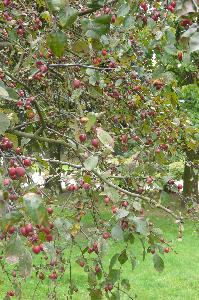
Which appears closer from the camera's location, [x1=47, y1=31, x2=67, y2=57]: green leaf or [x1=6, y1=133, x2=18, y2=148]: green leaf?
[x1=47, y1=31, x2=67, y2=57]: green leaf

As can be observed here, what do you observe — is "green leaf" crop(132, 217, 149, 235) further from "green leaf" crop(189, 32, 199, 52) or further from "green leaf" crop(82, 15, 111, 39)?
"green leaf" crop(189, 32, 199, 52)

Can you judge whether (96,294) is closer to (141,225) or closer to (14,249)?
(141,225)

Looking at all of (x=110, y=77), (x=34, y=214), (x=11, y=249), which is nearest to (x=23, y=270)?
(x=11, y=249)

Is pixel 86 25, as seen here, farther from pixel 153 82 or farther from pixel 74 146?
pixel 153 82

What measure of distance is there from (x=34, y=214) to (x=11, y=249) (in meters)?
0.16

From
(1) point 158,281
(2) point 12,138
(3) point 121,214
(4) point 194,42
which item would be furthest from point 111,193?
(1) point 158,281

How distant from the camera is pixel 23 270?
1437 millimetres

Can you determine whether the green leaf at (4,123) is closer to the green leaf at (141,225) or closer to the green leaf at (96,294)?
the green leaf at (141,225)

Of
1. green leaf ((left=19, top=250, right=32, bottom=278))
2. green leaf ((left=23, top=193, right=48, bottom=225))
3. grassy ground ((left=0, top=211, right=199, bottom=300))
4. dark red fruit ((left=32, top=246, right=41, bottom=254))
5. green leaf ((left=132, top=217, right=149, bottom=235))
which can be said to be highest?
green leaf ((left=23, top=193, right=48, bottom=225))

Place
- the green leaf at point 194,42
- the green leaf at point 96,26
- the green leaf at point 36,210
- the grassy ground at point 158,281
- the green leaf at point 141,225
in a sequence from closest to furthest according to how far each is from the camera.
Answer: the green leaf at point 194,42, the green leaf at point 36,210, the green leaf at point 96,26, the green leaf at point 141,225, the grassy ground at point 158,281

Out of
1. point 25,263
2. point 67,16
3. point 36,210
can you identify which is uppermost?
point 67,16

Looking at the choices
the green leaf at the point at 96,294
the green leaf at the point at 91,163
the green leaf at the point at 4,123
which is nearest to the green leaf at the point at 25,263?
the green leaf at the point at 4,123

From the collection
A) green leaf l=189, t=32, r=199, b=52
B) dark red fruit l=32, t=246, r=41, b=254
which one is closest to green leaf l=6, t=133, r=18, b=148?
dark red fruit l=32, t=246, r=41, b=254

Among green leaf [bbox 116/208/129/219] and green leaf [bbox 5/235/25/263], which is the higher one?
green leaf [bbox 5/235/25/263]
